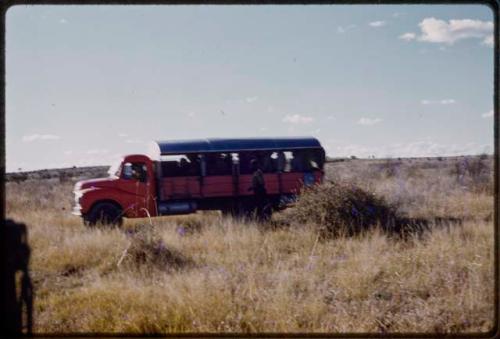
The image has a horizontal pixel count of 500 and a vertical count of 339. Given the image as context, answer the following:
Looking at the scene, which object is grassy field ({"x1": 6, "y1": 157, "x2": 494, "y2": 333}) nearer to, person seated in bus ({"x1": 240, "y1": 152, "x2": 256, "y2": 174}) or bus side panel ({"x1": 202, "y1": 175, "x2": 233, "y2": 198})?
bus side panel ({"x1": 202, "y1": 175, "x2": 233, "y2": 198})

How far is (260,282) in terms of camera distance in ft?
19.0

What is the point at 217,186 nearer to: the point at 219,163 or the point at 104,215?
the point at 219,163

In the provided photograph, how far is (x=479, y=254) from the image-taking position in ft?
21.3

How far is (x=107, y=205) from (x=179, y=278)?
6009mm

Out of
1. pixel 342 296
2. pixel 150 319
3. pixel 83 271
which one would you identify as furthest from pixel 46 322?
pixel 342 296

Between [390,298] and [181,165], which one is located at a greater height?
[181,165]

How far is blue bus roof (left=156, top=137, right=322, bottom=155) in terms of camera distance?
39.8 feet

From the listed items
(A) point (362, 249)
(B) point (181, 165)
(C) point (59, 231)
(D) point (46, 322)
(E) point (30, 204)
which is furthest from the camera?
(E) point (30, 204)

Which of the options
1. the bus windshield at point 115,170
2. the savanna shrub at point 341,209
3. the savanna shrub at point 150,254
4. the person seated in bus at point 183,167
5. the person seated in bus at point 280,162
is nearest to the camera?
the savanna shrub at point 150,254

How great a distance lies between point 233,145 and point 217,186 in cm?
131

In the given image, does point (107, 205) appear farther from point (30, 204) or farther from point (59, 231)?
point (30, 204)

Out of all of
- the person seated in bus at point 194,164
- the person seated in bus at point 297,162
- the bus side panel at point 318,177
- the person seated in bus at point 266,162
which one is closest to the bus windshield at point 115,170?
the person seated in bus at point 194,164

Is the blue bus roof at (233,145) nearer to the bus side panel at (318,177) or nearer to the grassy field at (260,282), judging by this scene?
the bus side panel at (318,177)

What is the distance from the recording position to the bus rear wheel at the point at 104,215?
11117 millimetres
